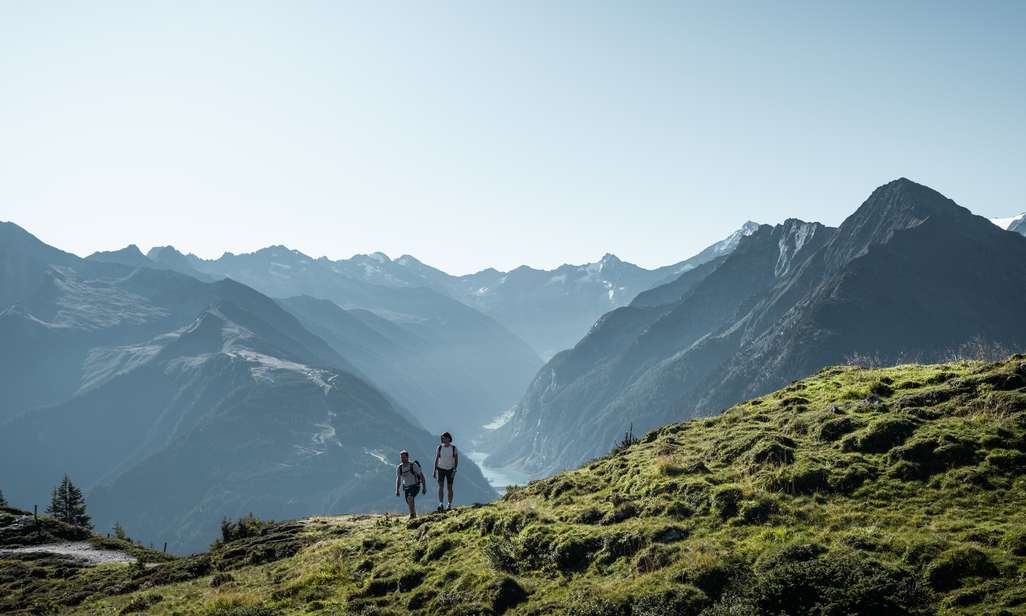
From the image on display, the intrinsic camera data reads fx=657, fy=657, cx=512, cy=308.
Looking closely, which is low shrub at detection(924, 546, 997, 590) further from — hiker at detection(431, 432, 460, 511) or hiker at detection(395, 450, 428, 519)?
hiker at detection(395, 450, 428, 519)

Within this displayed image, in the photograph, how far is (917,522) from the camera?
16641 mm

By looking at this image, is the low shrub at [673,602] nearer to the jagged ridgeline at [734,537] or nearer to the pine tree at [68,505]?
the jagged ridgeline at [734,537]

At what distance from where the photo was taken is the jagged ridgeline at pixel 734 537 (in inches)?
565

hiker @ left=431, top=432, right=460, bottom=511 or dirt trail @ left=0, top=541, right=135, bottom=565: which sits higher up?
hiker @ left=431, top=432, right=460, bottom=511

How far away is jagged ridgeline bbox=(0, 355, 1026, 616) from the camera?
47.1 feet

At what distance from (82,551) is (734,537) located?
37657 millimetres

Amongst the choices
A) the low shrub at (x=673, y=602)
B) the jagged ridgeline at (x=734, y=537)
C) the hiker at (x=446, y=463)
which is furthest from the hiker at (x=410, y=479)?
the low shrub at (x=673, y=602)

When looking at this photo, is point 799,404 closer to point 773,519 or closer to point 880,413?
point 880,413

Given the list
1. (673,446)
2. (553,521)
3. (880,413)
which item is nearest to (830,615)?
(553,521)

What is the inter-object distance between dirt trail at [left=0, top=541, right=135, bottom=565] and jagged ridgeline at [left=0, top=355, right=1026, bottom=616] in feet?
21.6

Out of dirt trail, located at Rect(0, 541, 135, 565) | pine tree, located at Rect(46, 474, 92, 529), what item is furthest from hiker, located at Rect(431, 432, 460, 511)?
pine tree, located at Rect(46, 474, 92, 529)

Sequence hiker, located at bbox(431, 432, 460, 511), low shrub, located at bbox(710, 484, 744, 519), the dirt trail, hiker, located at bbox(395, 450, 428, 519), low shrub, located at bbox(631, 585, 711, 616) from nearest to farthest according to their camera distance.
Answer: low shrub, located at bbox(631, 585, 711, 616) → low shrub, located at bbox(710, 484, 744, 519) → hiker, located at bbox(395, 450, 428, 519) → hiker, located at bbox(431, 432, 460, 511) → the dirt trail

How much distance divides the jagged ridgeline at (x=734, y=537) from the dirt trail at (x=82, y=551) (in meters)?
6.58

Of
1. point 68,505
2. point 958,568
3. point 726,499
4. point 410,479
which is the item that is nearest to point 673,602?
point 726,499
